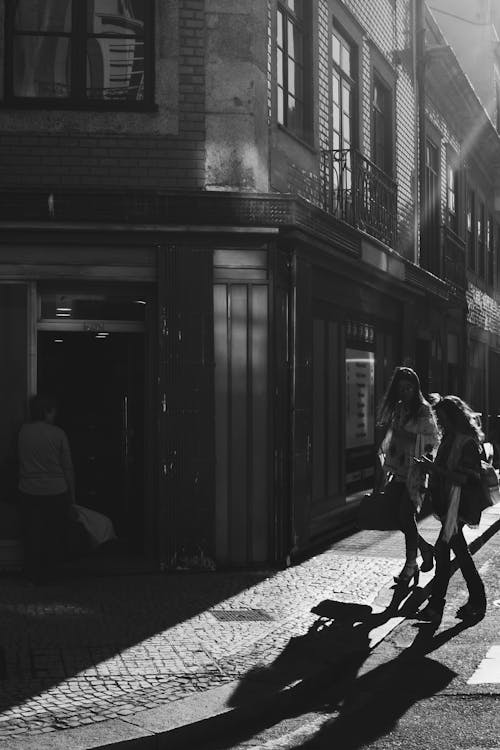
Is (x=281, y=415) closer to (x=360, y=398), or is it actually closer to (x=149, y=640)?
(x=149, y=640)

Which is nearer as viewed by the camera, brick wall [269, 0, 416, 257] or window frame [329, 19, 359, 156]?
brick wall [269, 0, 416, 257]

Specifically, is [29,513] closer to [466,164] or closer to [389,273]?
[389,273]

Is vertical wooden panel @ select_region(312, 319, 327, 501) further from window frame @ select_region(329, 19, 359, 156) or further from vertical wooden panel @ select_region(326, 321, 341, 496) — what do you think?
window frame @ select_region(329, 19, 359, 156)

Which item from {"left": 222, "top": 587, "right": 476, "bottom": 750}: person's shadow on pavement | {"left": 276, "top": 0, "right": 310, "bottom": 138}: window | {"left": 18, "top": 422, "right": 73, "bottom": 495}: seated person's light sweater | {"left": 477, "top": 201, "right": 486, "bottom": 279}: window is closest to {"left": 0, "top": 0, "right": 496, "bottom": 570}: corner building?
{"left": 18, "top": 422, "right": 73, "bottom": 495}: seated person's light sweater

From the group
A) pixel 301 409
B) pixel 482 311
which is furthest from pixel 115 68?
pixel 482 311

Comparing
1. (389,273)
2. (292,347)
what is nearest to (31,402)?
(292,347)

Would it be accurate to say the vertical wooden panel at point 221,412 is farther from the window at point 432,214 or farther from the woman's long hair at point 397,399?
the window at point 432,214

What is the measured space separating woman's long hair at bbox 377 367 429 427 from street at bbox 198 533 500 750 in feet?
6.93

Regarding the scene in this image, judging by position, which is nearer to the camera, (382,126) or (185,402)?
(185,402)

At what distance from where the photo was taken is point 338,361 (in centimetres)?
1323

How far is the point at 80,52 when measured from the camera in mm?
10305

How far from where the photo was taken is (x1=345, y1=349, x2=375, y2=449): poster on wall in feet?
45.4

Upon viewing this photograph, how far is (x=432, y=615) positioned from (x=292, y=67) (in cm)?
620

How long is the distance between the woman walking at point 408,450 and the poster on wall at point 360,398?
160 inches
